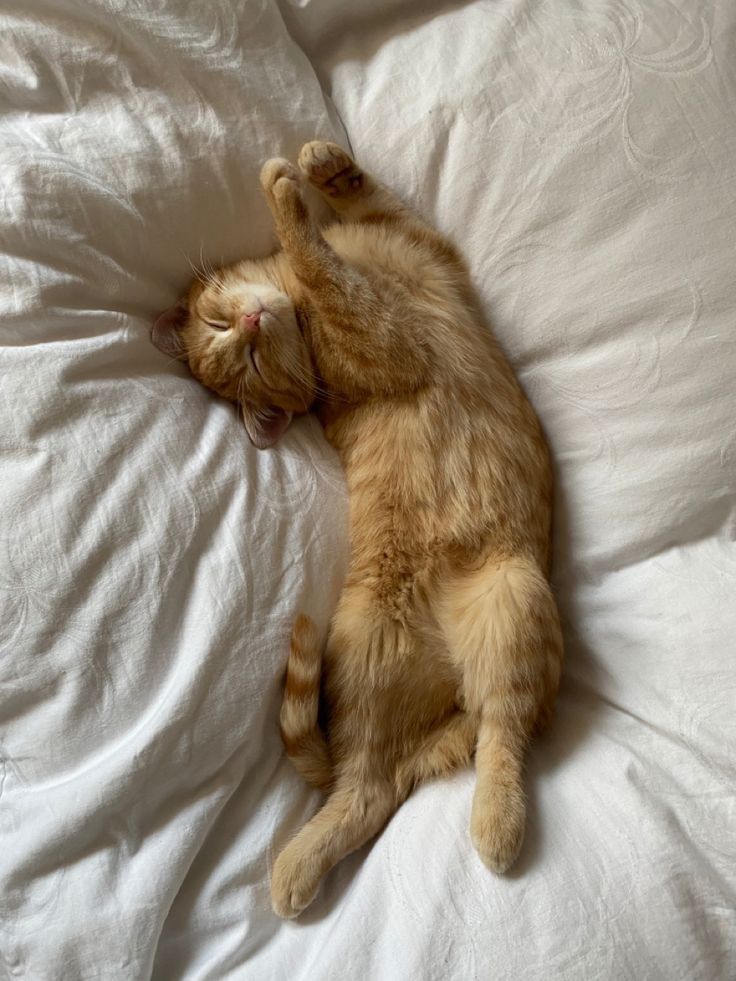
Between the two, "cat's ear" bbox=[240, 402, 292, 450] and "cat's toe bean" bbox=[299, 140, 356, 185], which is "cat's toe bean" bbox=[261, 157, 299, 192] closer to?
"cat's toe bean" bbox=[299, 140, 356, 185]

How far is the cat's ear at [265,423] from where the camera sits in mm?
1061

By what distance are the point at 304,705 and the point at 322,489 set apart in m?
0.30

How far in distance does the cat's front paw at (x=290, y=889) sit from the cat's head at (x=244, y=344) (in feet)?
1.83

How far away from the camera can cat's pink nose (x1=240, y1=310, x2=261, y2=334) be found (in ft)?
3.61

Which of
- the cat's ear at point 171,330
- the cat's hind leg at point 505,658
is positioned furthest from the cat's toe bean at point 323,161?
the cat's hind leg at point 505,658

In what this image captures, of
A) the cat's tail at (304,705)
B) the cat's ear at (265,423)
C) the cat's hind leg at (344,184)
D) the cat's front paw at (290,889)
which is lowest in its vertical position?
the cat's front paw at (290,889)

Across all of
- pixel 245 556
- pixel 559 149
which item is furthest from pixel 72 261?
pixel 559 149

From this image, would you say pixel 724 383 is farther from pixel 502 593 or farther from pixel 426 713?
pixel 426 713

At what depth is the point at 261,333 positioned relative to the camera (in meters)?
1.12

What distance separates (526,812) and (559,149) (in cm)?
88

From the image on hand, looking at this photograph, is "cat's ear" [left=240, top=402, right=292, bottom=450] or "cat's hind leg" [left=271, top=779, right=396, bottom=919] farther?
"cat's ear" [left=240, top=402, right=292, bottom=450]

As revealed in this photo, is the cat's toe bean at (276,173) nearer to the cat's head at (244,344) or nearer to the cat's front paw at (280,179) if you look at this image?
the cat's front paw at (280,179)

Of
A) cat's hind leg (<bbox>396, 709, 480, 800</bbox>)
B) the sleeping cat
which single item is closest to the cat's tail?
the sleeping cat

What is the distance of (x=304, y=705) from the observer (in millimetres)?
925
